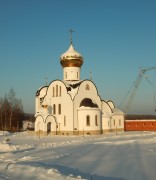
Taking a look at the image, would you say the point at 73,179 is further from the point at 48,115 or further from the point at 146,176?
the point at 48,115

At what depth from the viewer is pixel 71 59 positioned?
35.0 meters

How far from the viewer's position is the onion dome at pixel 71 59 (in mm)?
34938

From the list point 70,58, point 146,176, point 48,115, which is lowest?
point 146,176

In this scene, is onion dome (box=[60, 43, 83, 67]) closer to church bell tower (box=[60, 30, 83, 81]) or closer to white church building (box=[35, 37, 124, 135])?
church bell tower (box=[60, 30, 83, 81])

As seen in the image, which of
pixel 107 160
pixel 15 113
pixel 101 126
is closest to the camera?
pixel 107 160

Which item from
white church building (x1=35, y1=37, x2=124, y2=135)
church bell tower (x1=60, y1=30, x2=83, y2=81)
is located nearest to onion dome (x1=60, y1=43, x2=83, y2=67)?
church bell tower (x1=60, y1=30, x2=83, y2=81)

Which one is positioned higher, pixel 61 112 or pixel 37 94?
pixel 37 94

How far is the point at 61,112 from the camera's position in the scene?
31906 millimetres

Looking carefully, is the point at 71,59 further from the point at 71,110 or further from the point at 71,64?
the point at 71,110

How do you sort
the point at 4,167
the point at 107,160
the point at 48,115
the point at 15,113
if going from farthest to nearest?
the point at 15,113 < the point at 48,115 < the point at 107,160 < the point at 4,167

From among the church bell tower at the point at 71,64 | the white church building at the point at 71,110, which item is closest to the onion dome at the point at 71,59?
the church bell tower at the point at 71,64

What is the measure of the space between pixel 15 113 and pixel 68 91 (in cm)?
2593

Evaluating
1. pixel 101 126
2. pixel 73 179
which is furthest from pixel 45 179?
pixel 101 126

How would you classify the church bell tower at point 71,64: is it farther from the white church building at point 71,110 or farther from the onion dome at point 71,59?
the white church building at point 71,110
